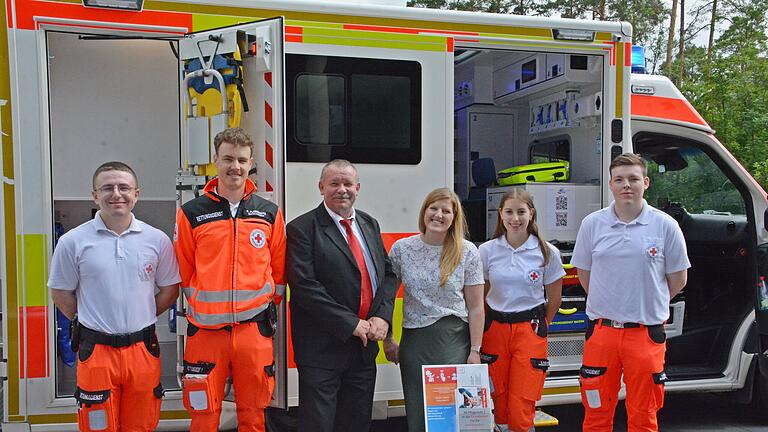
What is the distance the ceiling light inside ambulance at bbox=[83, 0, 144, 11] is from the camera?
3.47 metres

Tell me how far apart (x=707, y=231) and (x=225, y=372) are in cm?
391

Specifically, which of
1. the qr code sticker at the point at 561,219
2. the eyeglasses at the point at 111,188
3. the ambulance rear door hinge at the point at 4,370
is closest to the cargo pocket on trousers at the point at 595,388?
the qr code sticker at the point at 561,219

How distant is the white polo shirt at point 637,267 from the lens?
3354 mm

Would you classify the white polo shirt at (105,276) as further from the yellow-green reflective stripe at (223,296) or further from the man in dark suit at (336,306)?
the man in dark suit at (336,306)

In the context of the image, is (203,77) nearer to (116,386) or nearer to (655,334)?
(116,386)

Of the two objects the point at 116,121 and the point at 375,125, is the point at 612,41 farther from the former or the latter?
the point at 116,121

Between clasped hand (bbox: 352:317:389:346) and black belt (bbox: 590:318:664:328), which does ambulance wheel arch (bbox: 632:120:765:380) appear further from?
clasped hand (bbox: 352:317:389:346)

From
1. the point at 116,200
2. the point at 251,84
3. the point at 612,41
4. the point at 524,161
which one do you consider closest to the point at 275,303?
the point at 116,200

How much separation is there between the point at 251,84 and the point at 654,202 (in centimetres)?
353

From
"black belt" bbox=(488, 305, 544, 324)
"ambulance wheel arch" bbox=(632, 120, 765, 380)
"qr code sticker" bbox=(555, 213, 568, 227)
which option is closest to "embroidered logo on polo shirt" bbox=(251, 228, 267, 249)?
A: "black belt" bbox=(488, 305, 544, 324)

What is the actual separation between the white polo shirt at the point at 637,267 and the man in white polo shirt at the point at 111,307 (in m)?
2.13

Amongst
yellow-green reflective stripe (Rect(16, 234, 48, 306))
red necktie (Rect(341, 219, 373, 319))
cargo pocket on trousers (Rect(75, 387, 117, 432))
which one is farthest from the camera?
yellow-green reflective stripe (Rect(16, 234, 48, 306))

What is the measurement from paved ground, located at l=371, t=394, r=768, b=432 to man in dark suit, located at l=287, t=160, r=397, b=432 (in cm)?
171

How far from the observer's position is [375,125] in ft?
12.9
